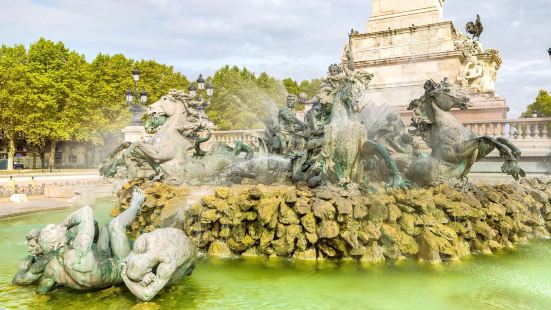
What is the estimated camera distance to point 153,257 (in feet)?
14.5

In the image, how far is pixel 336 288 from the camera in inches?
196

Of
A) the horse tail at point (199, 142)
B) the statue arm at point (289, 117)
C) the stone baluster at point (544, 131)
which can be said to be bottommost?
the horse tail at point (199, 142)

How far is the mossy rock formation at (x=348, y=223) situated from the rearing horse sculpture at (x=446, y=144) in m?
0.61

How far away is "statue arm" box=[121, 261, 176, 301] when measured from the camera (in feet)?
14.3

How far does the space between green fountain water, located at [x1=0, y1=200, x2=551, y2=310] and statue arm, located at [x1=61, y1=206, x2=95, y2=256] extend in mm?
557

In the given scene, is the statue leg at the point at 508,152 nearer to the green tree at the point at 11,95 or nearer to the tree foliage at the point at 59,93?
the tree foliage at the point at 59,93

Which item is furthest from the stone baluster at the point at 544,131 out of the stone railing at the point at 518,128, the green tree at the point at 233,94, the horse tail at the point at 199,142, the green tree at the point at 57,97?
the green tree at the point at 57,97

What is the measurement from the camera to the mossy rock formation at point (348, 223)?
595 centimetres

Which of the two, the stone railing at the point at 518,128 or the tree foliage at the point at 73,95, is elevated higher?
the tree foliage at the point at 73,95

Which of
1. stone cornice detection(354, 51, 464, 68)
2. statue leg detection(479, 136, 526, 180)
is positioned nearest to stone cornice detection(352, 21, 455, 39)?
stone cornice detection(354, 51, 464, 68)

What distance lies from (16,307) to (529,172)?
12.0 metres

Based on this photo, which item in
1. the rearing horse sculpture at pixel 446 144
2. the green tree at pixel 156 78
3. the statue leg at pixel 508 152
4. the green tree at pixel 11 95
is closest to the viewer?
the statue leg at pixel 508 152

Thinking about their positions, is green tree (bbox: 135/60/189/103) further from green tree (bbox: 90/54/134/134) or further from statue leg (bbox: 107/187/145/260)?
statue leg (bbox: 107/187/145/260)

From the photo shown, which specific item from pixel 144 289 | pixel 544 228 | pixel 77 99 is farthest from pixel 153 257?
pixel 77 99
